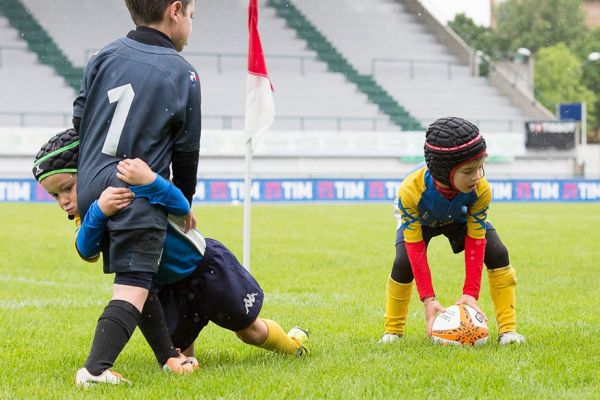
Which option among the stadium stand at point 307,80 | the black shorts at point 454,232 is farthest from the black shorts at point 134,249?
the stadium stand at point 307,80

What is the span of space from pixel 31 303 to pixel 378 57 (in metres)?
32.3

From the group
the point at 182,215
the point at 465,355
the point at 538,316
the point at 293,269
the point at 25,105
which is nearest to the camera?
the point at 182,215

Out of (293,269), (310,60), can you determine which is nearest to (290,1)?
(310,60)

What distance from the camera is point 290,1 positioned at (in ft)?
130

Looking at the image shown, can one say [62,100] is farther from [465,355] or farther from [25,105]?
[465,355]

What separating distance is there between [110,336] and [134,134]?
0.79 m

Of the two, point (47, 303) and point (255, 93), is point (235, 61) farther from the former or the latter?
point (47, 303)

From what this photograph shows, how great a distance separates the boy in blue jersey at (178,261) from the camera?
3859 millimetres

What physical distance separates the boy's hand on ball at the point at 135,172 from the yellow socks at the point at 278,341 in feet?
3.57

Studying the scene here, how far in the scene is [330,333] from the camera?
5836 millimetres

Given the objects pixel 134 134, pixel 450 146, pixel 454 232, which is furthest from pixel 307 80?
pixel 134 134

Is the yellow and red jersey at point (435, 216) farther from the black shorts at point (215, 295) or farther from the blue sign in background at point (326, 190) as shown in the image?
the blue sign in background at point (326, 190)

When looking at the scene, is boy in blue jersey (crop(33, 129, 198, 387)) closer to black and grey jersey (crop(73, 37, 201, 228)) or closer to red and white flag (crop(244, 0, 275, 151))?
black and grey jersey (crop(73, 37, 201, 228))

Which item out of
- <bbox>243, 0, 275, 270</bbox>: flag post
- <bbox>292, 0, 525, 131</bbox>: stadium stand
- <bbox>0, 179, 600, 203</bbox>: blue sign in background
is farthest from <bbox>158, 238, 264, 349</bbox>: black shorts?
<bbox>292, 0, 525, 131</bbox>: stadium stand
